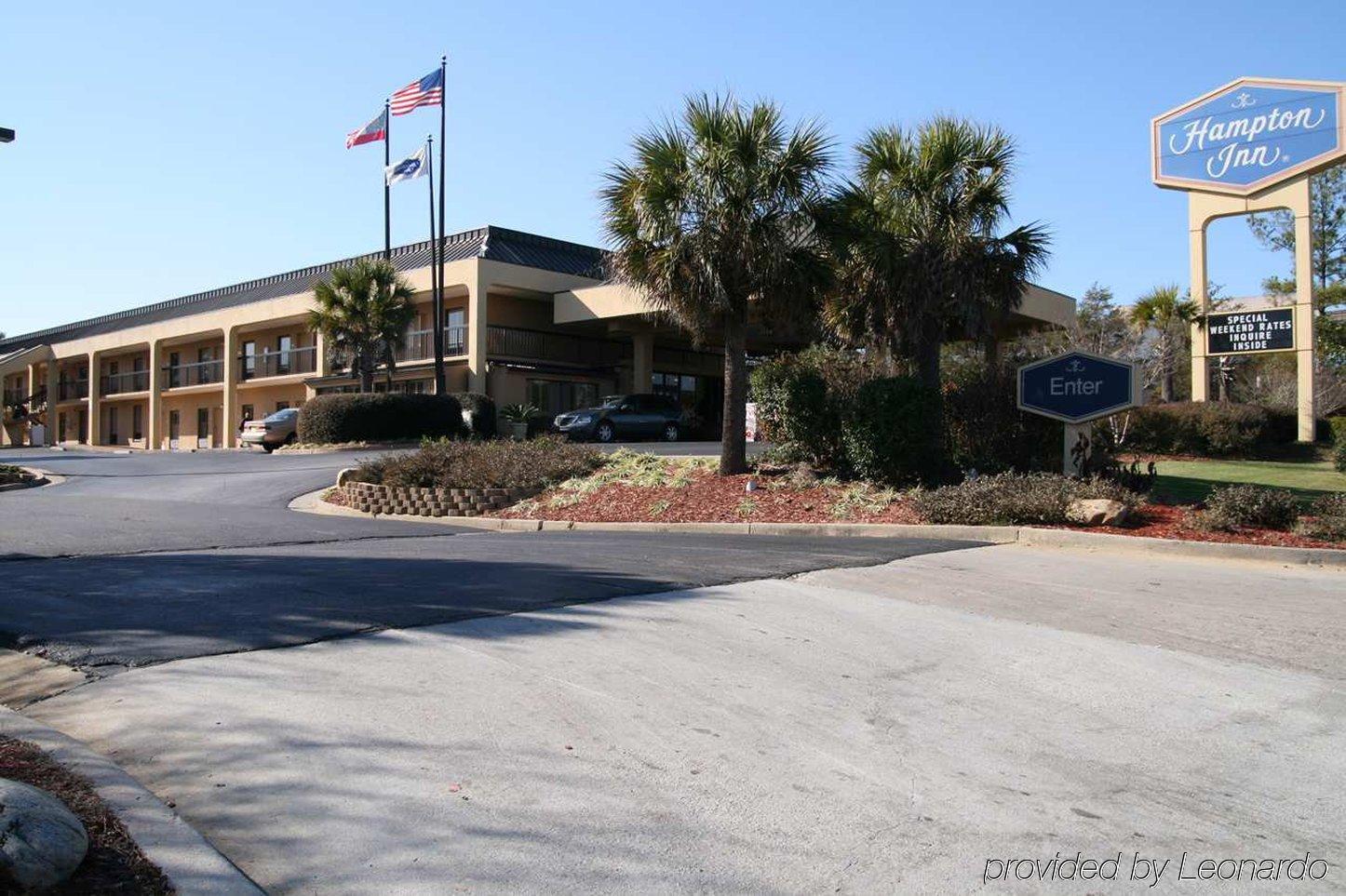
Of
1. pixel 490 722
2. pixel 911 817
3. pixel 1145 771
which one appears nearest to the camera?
pixel 911 817

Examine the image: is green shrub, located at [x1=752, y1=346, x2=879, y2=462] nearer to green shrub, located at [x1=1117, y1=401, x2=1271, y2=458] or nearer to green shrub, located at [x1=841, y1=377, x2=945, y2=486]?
green shrub, located at [x1=841, y1=377, x2=945, y2=486]

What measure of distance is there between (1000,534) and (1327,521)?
332 centimetres

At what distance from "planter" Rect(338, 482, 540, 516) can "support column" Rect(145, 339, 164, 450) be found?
37469mm

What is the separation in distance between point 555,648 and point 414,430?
27.1 metres

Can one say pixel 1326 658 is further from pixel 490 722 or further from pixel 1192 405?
pixel 1192 405

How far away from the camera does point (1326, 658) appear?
21.2 ft

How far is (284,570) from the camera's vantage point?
9117mm

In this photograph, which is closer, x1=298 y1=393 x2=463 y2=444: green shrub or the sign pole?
the sign pole

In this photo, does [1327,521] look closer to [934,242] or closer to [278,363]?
[934,242]

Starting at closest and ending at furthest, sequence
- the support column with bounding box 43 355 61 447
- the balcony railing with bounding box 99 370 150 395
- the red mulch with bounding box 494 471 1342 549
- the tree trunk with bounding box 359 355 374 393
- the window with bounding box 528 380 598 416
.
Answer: the red mulch with bounding box 494 471 1342 549
the tree trunk with bounding box 359 355 374 393
the window with bounding box 528 380 598 416
the balcony railing with bounding box 99 370 150 395
the support column with bounding box 43 355 61 447

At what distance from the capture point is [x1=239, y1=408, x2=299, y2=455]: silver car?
34344 mm

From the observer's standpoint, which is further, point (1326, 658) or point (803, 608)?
point (803, 608)

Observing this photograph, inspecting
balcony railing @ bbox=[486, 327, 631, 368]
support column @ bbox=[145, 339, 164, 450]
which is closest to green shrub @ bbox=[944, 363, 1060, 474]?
balcony railing @ bbox=[486, 327, 631, 368]

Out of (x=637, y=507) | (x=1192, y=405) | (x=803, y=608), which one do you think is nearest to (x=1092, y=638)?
(x=803, y=608)
